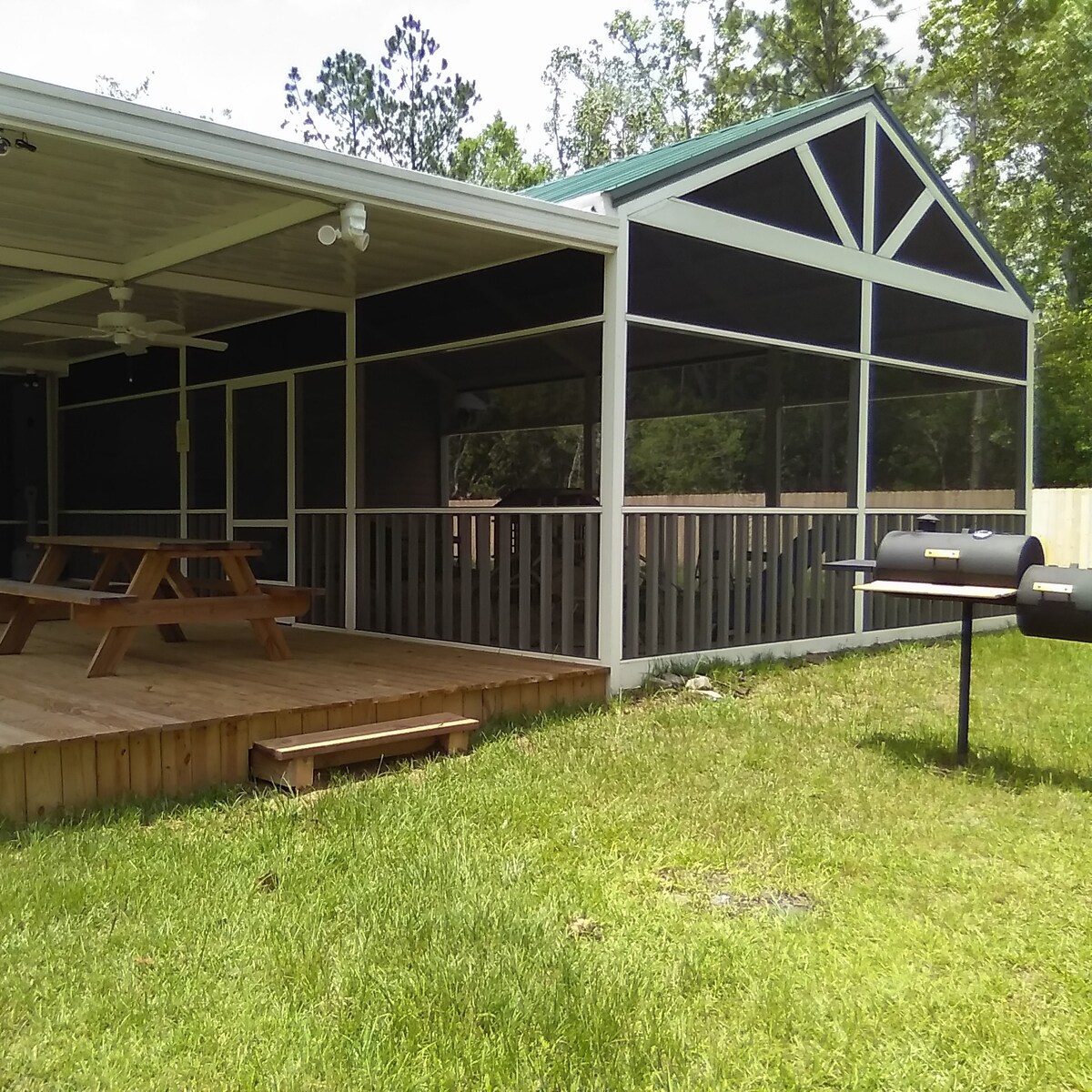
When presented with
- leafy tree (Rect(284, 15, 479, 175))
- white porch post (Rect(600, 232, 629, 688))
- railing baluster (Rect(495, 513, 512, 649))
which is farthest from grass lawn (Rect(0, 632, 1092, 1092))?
leafy tree (Rect(284, 15, 479, 175))

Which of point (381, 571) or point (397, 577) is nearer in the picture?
point (397, 577)

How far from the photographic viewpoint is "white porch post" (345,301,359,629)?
736 centimetres

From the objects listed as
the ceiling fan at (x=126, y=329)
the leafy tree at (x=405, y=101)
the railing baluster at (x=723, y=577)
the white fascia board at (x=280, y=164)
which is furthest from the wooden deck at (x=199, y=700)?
the leafy tree at (x=405, y=101)

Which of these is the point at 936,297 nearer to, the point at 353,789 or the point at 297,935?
the point at 353,789

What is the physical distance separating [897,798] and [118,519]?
25.5 ft

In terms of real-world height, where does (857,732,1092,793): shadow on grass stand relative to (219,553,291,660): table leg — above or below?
below

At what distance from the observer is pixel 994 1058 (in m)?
2.30

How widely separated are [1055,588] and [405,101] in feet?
98.8

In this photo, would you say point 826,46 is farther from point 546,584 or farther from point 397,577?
point 546,584

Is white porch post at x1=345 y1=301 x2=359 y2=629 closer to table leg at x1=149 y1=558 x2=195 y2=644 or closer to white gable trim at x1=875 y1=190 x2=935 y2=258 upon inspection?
table leg at x1=149 y1=558 x2=195 y2=644

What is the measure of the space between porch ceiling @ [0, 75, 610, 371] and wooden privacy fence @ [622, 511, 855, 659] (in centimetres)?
177

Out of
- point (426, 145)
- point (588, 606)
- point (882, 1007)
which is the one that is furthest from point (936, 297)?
point (426, 145)

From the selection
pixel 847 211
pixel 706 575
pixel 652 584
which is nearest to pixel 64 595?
pixel 652 584

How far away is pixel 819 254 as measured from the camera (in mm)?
7238
